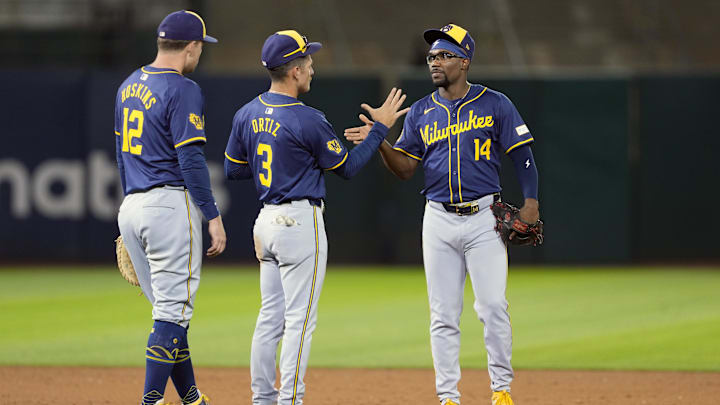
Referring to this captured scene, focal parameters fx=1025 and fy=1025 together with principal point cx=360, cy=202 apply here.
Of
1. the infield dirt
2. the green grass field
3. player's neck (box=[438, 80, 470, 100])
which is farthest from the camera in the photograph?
the green grass field

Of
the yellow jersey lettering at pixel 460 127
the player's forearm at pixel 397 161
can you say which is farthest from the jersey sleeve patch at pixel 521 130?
the player's forearm at pixel 397 161

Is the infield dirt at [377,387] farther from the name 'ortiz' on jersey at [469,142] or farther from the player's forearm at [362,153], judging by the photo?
the player's forearm at [362,153]

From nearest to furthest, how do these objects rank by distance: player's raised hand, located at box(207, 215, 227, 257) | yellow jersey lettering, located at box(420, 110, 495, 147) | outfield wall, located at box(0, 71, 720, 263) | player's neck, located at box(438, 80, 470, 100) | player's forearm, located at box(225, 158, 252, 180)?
player's raised hand, located at box(207, 215, 227, 257), player's forearm, located at box(225, 158, 252, 180), yellow jersey lettering, located at box(420, 110, 495, 147), player's neck, located at box(438, 80, 470, 100), outfield wall, located at box(0, 71, 720, 263)

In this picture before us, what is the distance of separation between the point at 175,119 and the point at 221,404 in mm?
1937

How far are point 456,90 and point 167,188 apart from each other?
1702 mm

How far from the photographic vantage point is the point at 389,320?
9844 mm

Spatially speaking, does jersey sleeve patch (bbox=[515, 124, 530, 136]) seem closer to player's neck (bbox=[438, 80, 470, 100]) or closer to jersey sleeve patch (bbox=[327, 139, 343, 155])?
player's neck (bbox=[438, 80, 470, 100])

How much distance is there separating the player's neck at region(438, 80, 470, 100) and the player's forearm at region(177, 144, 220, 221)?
147 centimetres

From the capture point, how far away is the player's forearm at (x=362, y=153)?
5.33 metres

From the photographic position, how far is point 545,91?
47.4ft

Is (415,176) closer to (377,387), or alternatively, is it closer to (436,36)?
(377,387)

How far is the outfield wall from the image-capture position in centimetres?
1435

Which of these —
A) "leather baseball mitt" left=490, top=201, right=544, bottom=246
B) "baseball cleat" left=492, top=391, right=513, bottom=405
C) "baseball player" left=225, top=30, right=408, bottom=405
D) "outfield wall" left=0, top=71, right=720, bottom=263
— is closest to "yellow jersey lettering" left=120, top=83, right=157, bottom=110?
"baseball player" left=225, top=30, right=408, bottom=405

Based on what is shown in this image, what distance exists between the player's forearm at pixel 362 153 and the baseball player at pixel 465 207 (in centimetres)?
17
